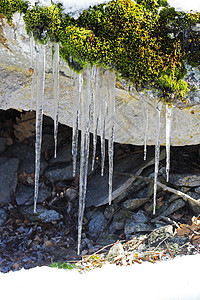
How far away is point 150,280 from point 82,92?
1896 mm

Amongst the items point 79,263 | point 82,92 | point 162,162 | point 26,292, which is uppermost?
point 82,92

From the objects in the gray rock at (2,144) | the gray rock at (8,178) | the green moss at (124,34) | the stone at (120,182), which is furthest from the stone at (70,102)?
the gray rock at (2,144)

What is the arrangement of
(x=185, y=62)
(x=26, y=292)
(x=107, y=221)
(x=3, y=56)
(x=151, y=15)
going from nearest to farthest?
1. (x=26, y=292)
2. (x=151, y=15)
3. (x=185, y=62)
4. (x=3, y=56)
5. (x=107, y=221)

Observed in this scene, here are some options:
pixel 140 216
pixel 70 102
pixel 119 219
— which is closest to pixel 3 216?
pixel 119 219

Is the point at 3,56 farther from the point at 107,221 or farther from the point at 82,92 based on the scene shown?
the point at 107,221

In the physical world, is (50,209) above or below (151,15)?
below

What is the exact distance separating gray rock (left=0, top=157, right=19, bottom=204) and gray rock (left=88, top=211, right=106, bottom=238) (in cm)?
155

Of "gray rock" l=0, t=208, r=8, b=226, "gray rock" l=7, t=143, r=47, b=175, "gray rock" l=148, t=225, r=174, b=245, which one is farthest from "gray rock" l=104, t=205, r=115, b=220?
"gray rock" l=0, t=208, r=8, b=226

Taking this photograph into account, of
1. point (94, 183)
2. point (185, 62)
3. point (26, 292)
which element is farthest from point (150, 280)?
point (94, 183)

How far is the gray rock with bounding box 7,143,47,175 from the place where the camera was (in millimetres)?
5953

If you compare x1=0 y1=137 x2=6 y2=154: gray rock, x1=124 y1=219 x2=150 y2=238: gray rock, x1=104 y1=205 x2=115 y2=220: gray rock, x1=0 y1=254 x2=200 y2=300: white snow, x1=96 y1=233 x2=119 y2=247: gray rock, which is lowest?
x1=96 y1=233 x2=119 y2=247: gray rock

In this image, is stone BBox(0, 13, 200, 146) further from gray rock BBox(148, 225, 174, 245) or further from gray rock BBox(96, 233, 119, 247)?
gray rock BBox(96, 233, 119, 247)

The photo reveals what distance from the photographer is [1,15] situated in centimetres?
304

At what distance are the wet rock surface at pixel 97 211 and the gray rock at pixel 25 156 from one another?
2cm
